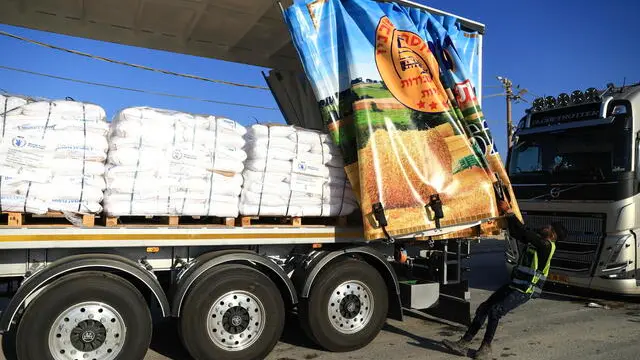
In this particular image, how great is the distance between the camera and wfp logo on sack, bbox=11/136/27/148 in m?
3.86

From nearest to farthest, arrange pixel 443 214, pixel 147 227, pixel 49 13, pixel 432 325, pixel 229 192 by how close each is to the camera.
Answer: pixel 147 227, pixel 229 192, pixel 443 214, pixel 49 13, pixel 432 325

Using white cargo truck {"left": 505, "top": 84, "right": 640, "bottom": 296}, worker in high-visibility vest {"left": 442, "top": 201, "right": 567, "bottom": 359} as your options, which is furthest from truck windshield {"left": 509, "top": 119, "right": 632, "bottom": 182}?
worker in high-visibility vest {"left": 442, "top": 201, "right": 567, "bottom": 359}

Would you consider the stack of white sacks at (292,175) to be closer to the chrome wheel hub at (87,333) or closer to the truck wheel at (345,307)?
the truck wheel at (345,307)

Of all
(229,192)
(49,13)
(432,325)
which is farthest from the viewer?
(432,325)

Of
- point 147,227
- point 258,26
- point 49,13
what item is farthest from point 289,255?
point 49,13

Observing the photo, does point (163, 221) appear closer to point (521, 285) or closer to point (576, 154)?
point (521, 285)

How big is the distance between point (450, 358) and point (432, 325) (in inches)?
49.2

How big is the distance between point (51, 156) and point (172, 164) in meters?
0.94

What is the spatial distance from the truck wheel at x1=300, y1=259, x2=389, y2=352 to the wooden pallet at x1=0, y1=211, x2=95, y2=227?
2.19 metres

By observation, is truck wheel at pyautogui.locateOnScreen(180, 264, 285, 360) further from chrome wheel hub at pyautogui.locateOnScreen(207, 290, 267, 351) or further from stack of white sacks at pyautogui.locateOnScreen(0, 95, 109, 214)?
stack of white sacks at pyautogui.locateOnScreen(0, 95, 109, 214)

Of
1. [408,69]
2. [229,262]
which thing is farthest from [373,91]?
[229,262]

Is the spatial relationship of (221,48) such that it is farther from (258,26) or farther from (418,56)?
(418,56)

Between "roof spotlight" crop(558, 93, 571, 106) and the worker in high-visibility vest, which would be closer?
the worker in high-visibility vest

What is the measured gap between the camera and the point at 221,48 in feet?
21.8
